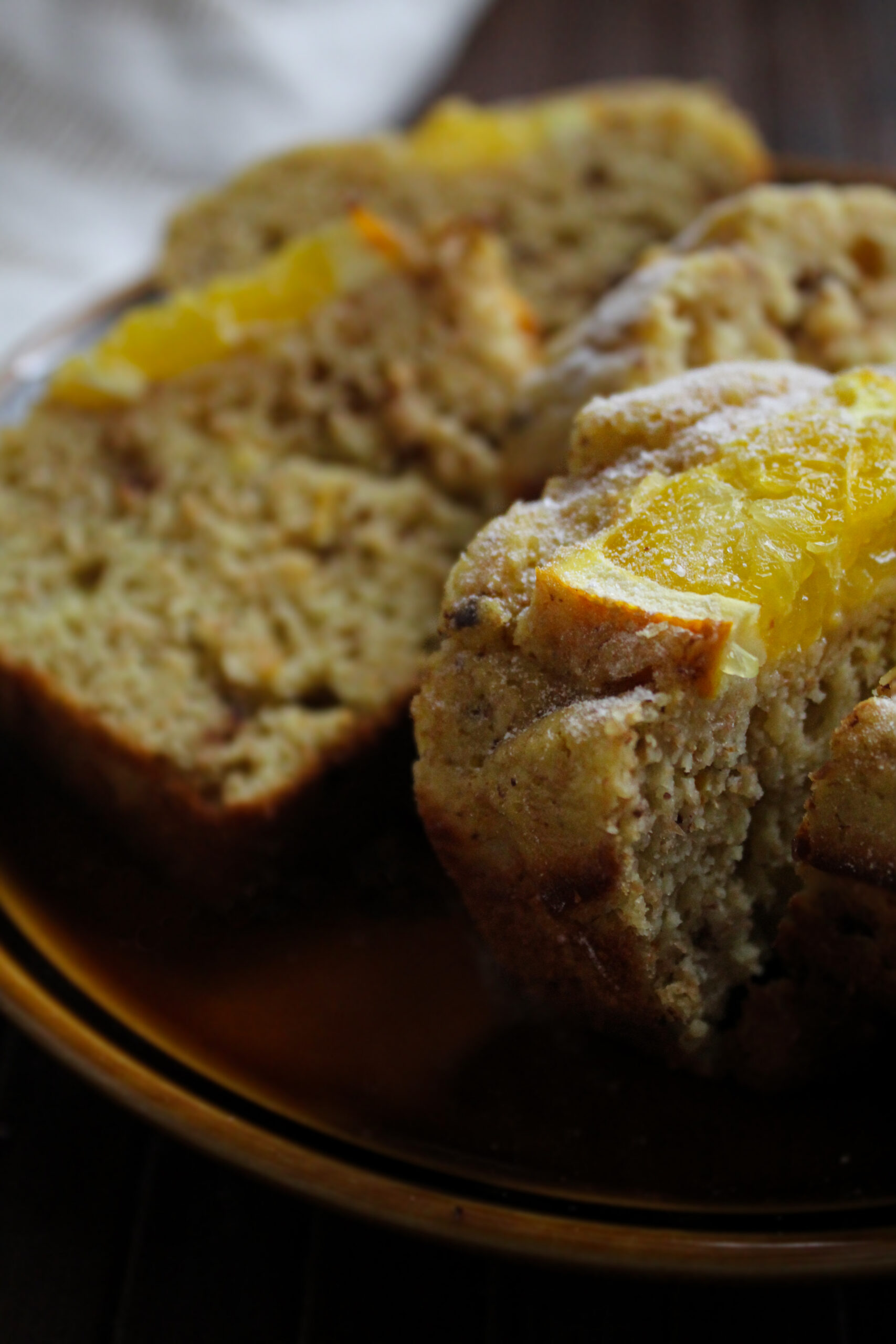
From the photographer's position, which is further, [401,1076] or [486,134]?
[486,134]

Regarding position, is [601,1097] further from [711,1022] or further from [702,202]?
[702,202]

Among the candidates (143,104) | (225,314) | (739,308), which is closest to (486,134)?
(225,314)

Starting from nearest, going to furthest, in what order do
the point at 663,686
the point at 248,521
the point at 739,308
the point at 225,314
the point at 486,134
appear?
the point at 663,686 < the point at 739,308 < the point at 248,521 < the point at 225,314 < the point at 486,134

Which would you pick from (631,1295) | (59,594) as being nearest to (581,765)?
(631,1295)

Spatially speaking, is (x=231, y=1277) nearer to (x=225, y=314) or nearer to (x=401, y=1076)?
(x=401, y=1076)

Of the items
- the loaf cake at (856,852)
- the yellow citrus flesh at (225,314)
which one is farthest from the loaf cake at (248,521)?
the loaf cake at (856,852)

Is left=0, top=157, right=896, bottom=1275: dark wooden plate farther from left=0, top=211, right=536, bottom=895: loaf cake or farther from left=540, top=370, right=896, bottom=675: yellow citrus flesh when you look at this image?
left=540, top=370, right=896, bottom=675: yellow citrus flesh

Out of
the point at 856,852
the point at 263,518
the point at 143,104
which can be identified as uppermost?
the point at 143,104
